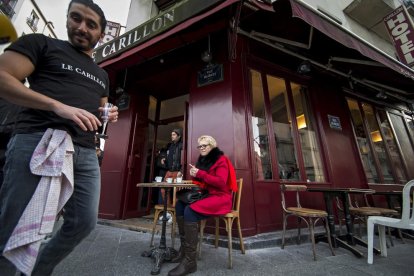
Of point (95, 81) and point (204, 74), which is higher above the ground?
point (204, 74)

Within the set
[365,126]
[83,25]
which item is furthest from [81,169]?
[365,126]

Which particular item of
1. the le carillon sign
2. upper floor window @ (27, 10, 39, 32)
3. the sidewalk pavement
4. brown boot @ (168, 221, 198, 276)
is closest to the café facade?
the le carillon sign

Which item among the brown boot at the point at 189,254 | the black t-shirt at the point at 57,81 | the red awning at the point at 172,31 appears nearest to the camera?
the black t-shirt at the point at 57,81

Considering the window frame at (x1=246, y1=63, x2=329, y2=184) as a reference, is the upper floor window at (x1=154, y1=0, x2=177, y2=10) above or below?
above

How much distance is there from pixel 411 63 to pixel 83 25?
827 cm

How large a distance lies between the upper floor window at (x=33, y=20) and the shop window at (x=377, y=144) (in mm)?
26483

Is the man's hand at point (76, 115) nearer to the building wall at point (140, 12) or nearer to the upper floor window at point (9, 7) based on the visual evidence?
the building wall at point (140, 12)

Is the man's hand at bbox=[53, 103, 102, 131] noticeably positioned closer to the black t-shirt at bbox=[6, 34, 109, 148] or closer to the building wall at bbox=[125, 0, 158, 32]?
the black t-shirt at bbox=[6, 34, 109, 148]

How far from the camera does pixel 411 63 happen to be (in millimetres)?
5906

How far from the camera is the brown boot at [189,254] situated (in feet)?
6.71

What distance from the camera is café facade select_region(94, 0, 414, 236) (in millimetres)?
3410

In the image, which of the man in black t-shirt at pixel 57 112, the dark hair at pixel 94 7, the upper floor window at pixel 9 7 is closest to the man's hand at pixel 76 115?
the man in black t-shirt at pixel 57 112

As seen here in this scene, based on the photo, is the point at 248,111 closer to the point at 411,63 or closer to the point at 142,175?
the point at 142,175

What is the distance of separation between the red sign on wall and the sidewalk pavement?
5761 millimetres
